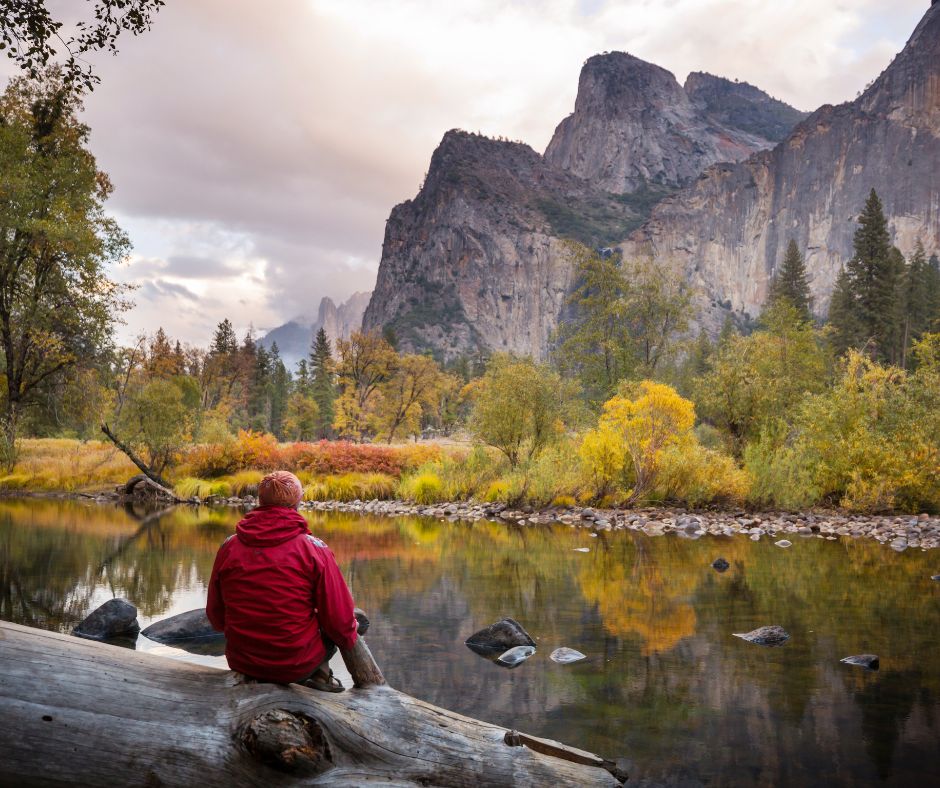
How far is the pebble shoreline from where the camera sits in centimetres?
1752

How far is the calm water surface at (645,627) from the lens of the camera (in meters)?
5.41

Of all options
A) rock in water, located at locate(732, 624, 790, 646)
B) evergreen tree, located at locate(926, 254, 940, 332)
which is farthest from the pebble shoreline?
evergreen tree, located at locate(926, 254, 940, 332)

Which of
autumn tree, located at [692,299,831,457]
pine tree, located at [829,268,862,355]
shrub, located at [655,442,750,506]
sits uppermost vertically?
pine tree, located at [829,268,862,355]

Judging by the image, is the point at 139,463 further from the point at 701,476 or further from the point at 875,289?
the point at 875,289

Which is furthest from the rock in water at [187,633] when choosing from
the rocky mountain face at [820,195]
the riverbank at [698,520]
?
the rocky mountain face at [820,195]

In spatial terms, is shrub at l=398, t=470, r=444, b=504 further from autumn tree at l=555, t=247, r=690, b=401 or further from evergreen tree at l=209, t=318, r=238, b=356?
evergreen tree at l=209, t=318, r=238, b=356

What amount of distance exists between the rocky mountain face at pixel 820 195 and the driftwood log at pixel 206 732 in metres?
143

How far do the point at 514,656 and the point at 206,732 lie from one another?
14.8 feet

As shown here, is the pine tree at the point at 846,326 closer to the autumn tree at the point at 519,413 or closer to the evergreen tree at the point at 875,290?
the evergreen tree at the point at 875,290

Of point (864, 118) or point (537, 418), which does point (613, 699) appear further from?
point (864, 118)

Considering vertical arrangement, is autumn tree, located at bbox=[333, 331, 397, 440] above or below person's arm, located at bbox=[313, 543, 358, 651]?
above

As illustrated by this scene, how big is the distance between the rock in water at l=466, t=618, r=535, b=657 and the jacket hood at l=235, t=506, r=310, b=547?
4.60 meters

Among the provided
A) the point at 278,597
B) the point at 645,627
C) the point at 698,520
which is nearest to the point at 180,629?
the point at 278,597

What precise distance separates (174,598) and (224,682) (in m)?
7.45
